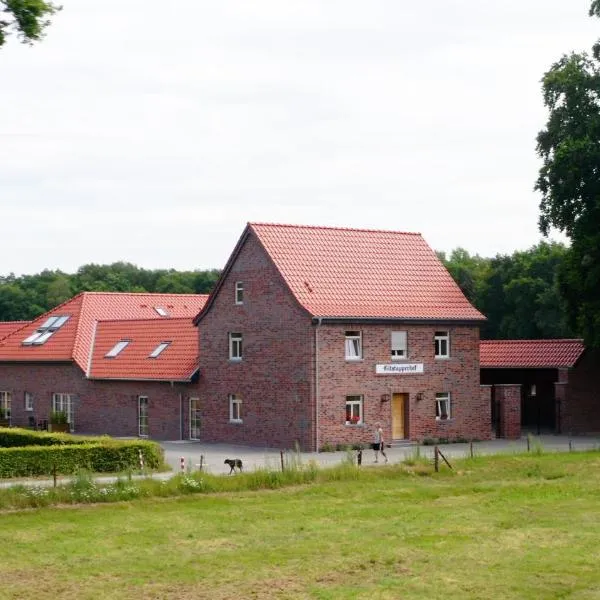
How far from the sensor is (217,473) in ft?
119

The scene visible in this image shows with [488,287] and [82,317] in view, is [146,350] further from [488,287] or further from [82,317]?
[488,287]

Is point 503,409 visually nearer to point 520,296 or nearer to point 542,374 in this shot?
point 542,374

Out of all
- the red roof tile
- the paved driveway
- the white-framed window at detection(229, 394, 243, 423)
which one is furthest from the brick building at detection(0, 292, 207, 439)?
the red roof tile

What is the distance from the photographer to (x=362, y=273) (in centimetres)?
4816

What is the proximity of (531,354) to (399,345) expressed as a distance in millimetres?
10007

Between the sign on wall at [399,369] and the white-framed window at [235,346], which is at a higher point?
the white-framed window at [235,346]

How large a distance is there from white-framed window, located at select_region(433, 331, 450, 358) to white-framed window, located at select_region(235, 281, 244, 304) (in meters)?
7.61

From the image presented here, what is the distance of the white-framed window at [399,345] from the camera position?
46.8 metres

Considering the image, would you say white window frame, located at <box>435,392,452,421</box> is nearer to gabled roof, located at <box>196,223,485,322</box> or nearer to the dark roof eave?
the dark roof eave

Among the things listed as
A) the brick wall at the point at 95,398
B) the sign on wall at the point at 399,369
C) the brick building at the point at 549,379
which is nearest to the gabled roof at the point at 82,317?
the brick wall at the point at 95,398

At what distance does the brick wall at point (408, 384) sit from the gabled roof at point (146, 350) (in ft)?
24.4

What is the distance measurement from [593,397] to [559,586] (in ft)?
112

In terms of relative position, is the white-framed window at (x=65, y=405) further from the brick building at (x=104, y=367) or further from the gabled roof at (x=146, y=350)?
the gabled roof at (x=146, y=350)

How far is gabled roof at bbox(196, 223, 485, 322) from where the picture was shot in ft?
151
